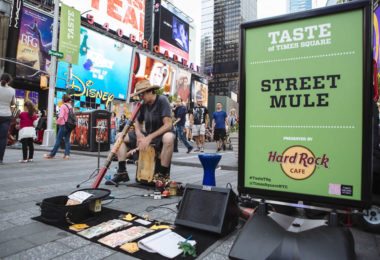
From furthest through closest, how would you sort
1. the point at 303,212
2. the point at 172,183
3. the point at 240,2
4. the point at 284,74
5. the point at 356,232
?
the point at 240,2 < the point at 172,183 < the point at 303,212 < the point at 356,232 < the point at 284,74

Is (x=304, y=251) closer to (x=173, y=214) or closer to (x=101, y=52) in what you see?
(x=173, y=214)

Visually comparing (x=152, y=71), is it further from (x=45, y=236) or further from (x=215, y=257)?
(x=215, y=257)

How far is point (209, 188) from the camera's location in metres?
2.31

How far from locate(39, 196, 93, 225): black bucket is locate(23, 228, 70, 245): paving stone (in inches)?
4.7

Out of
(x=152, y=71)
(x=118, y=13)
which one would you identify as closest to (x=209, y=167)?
(x=118, y=13)

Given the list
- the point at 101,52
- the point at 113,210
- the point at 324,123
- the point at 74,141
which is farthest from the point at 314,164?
the point at 101,52

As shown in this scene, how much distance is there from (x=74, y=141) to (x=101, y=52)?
1789cm

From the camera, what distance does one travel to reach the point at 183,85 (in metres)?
39.8

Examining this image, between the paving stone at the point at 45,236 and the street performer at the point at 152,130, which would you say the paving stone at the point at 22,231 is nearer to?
the paving stone at the point at 45,236

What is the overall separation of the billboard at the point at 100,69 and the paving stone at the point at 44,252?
22.0 m

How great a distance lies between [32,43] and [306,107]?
21.9 m

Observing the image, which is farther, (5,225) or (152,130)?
(152,130)

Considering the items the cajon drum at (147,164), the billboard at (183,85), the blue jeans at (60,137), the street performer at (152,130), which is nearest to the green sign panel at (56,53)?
the blue jeans at (60,137)

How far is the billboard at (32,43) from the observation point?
19.0 m
